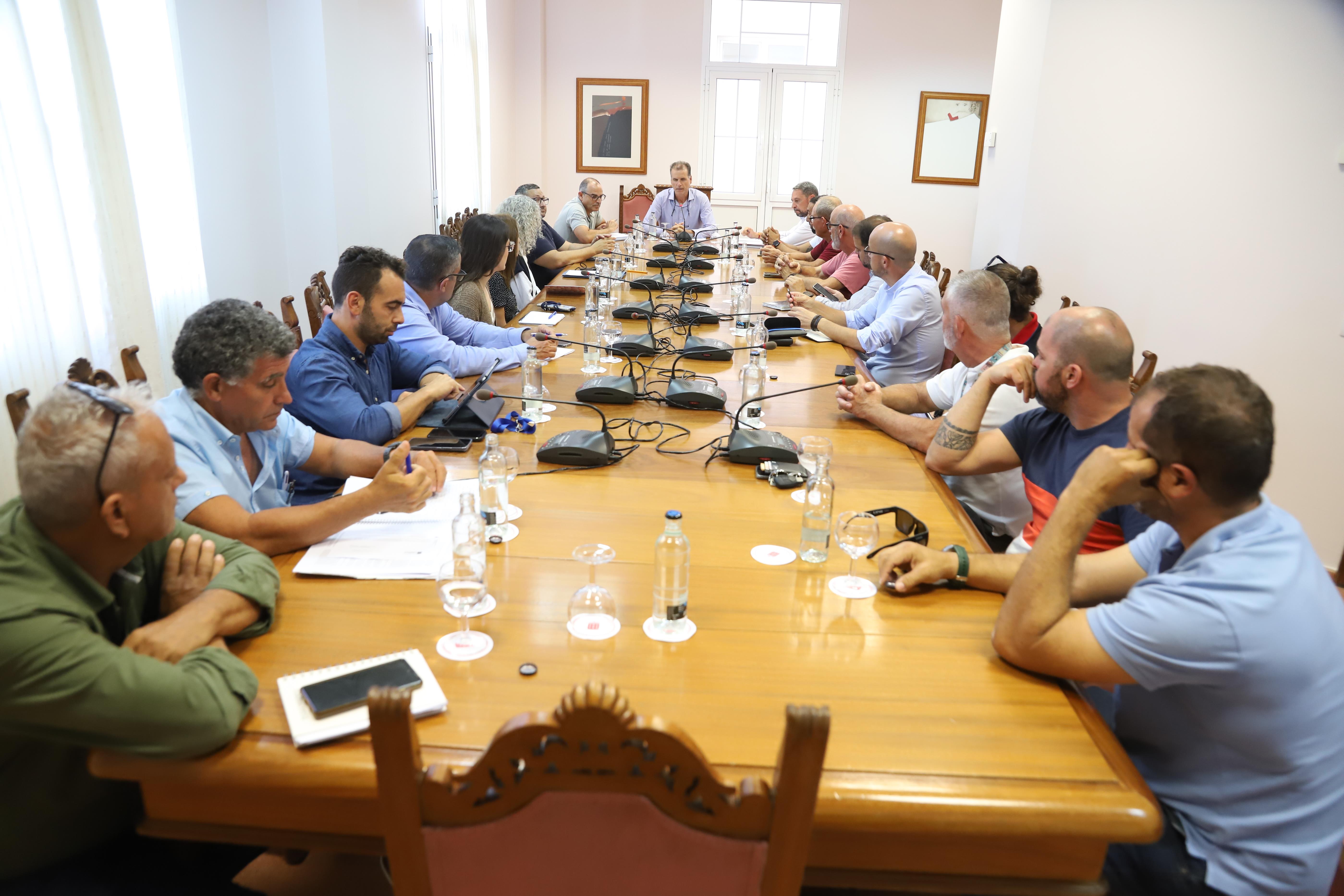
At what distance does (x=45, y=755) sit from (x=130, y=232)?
9.79 ft

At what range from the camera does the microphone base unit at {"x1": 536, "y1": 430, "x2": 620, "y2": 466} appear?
221 cm

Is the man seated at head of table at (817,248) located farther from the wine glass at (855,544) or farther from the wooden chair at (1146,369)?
the wine glass at (855,544)

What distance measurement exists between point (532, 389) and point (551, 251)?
3303mm

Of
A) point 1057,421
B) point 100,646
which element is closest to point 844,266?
point 1057,421

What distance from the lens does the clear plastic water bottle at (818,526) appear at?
1.72m

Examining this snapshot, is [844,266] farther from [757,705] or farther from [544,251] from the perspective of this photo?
[757,705]

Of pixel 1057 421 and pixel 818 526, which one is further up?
pixel 1057 421

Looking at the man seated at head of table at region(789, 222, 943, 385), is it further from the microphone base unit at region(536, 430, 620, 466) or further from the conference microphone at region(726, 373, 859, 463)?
the microphone base unit at region(536, 430, 620, 466)

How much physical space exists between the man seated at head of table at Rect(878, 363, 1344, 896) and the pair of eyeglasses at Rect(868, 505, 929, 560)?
38cm

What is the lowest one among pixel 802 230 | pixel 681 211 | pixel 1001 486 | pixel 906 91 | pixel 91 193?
pixel 1001 486

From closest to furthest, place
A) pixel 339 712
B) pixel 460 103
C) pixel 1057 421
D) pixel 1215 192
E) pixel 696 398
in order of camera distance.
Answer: pixel 339 712, pixel 1057 421, pixel 696 398, pixel 1215 192, pixel 460 103

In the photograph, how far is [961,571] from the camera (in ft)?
5.44

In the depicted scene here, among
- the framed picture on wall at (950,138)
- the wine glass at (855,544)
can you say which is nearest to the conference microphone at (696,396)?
the wine glass at (855,544)

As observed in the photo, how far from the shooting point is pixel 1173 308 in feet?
14.3
